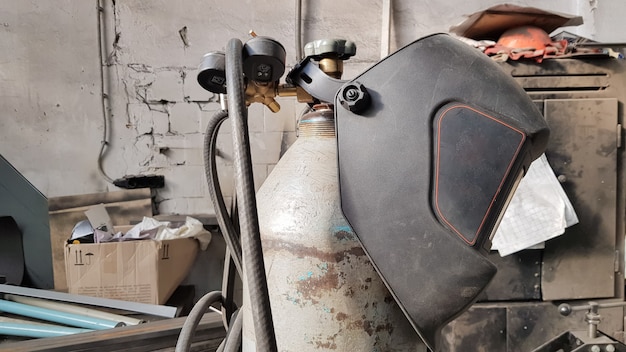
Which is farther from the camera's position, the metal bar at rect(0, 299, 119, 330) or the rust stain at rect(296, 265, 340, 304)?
the metal bar at rect(0, 299, 119, 330)

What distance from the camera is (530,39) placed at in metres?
1.40

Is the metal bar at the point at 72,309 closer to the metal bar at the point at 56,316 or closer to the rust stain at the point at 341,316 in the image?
the metal bar at the point at 56,316

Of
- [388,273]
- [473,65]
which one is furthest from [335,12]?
[388,273]

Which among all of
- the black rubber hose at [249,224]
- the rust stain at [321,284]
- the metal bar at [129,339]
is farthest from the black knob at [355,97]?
the metal bar at [129,339]

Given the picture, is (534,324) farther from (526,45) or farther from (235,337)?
(235,337)

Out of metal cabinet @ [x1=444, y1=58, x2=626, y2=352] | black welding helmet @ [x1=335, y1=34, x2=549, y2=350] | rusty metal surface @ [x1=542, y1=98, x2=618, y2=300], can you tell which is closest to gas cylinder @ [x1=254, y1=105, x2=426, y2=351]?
black welding helmet @ [x1=335, y1=34, x2=549, y2=350]

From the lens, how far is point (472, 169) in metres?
0.41

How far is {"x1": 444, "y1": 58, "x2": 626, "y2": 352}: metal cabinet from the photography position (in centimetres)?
137

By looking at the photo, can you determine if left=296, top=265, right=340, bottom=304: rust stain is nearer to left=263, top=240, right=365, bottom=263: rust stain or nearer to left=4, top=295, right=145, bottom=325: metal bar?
left=263, top=240, right=365, bottom=263: rust stain

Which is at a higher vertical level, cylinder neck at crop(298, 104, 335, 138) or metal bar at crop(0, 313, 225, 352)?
cylinder neck at crop(298, 104, 335, 138)

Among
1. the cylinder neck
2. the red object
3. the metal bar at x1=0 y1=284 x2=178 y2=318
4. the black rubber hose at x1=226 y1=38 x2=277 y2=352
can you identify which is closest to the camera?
the black rubber hose at x1=226 y1=38 x2=277 y2=352

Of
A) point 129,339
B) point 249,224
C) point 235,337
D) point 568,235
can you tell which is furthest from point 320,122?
point 568,235

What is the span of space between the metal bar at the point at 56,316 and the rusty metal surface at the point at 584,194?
1.62 metres

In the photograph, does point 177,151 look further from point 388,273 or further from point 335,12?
point 388,273
